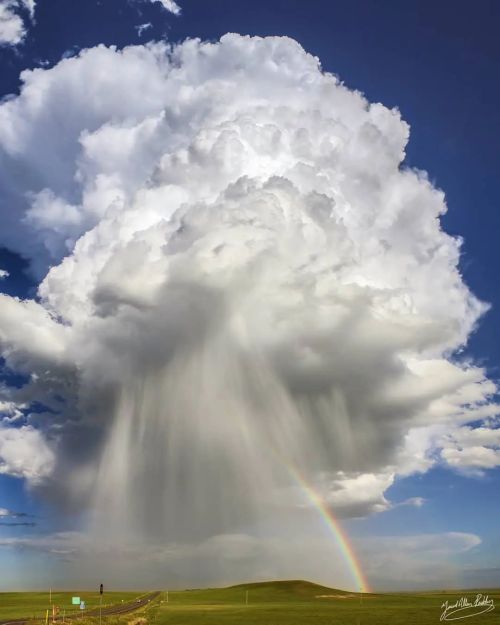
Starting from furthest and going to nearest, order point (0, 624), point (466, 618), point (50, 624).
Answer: point (466, 618), point (0, 624), point (50, 624)

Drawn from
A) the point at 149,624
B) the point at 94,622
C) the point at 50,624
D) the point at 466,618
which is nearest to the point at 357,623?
the point at 466,618

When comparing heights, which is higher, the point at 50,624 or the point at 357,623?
the point at 50,624

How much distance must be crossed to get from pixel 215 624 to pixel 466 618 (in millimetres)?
48642

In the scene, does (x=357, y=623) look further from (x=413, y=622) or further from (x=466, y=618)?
(x=466, y=618)

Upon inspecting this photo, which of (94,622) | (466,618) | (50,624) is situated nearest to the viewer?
(50,624)

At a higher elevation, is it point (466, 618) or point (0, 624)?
point (0, 624)

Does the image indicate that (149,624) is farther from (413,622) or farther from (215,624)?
(413,622)

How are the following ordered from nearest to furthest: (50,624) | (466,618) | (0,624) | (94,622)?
1. (50,624)
2. (94,622)
3. (0,624)
4. (466,618)

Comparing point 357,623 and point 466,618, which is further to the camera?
point 466,618

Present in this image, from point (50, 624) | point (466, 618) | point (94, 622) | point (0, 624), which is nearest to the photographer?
point (50, 624)

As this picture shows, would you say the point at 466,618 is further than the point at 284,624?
Yes

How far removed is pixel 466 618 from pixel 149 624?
2372 inches

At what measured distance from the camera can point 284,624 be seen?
92.8 metres

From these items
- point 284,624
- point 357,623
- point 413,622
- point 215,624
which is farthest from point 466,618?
point 215,624
